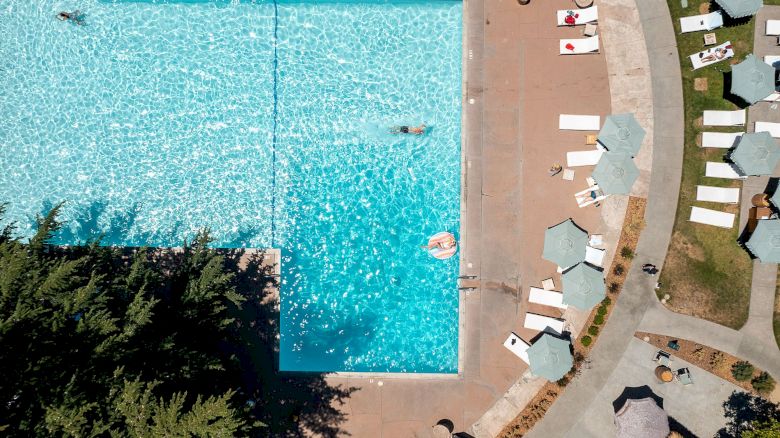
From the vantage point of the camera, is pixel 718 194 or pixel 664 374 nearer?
pixel 664 374

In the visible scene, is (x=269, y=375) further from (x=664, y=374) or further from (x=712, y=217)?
(x=712, y=217)

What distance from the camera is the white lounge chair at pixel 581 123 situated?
1794 cm

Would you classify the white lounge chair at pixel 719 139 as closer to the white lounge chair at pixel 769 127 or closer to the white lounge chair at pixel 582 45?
the white lounge chair at pixel 769 127

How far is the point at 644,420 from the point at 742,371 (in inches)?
170

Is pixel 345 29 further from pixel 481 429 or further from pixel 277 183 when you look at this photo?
pixel 481 429

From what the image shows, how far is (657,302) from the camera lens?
57.8 ft

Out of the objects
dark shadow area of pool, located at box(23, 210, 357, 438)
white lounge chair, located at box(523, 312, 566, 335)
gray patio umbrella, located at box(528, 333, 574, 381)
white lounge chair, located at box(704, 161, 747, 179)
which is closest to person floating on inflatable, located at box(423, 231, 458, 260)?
white lounge chair, located at box(523, 312, 566, 335)

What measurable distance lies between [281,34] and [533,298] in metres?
14.3

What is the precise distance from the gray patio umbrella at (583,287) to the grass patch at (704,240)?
266 cm

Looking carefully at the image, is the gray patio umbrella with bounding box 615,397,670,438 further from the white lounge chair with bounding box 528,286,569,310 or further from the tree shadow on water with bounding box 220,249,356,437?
the tree shadow on water with bounding box 220,249,356,437

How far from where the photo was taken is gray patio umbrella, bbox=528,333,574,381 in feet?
54.9

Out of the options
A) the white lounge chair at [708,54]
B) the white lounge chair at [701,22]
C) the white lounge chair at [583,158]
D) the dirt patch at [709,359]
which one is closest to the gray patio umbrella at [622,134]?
the white lounge chair at [583,158]

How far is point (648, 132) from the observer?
59.0ft

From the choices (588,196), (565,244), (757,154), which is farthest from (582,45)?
(565,244)
